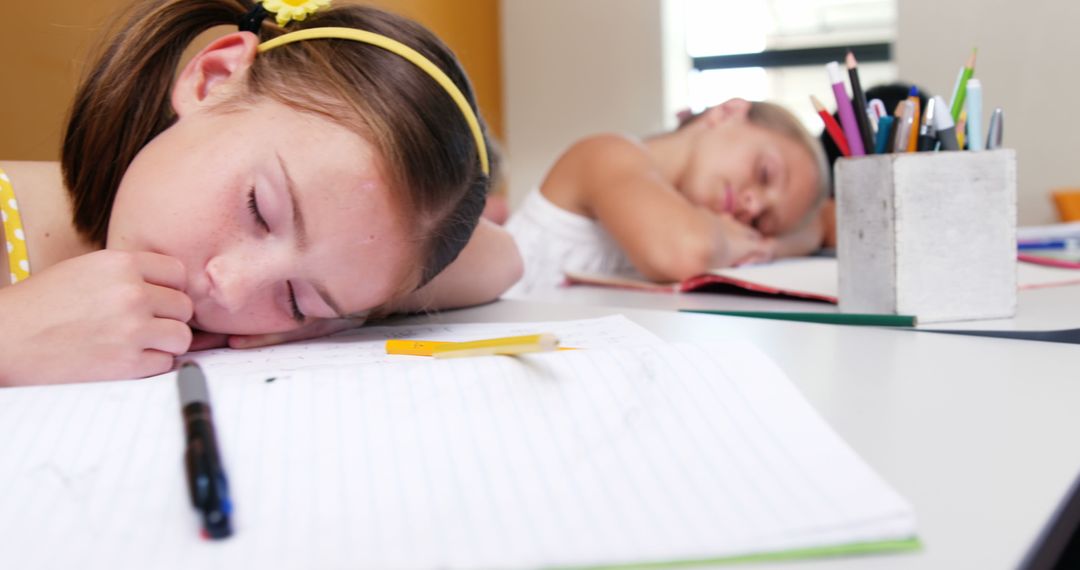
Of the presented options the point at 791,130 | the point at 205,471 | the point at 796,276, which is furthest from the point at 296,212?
the point at 791,130

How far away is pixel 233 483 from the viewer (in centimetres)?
33

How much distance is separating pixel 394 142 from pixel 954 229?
468 mm

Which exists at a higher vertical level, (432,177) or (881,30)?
(881,30)

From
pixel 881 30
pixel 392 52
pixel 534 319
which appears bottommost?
pixel 534 319

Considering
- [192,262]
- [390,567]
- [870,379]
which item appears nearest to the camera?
[390,567]

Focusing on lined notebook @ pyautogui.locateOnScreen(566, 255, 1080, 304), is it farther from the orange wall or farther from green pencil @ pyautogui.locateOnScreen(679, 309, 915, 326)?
the orange wall

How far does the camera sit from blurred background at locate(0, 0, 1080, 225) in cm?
232

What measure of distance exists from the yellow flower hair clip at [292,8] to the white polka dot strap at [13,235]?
27 cm

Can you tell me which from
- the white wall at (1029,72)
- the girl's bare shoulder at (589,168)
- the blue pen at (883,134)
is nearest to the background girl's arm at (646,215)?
the girl's bare shoulder at (589,168)

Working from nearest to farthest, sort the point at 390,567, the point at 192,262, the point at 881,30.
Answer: the point at 390,567 < the point at 192,262 < the point at 881,30

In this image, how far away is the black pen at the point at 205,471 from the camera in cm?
30

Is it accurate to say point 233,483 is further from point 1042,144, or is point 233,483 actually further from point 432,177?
point 1042,144

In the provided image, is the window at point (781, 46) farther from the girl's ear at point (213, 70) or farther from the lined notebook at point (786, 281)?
the girl's ear at point (213, 70)

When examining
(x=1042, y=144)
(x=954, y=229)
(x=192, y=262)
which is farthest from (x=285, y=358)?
(x=1042, y=144)
